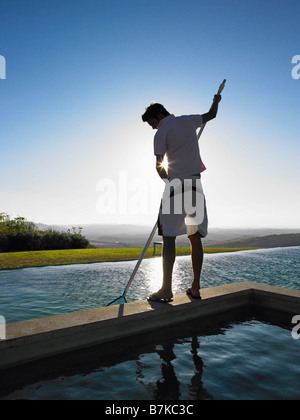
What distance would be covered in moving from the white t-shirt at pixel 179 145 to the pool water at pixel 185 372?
6.08ft

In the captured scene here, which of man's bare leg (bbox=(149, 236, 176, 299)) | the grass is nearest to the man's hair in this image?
man's bare leg (bbox=(149, 236, 176, 299))

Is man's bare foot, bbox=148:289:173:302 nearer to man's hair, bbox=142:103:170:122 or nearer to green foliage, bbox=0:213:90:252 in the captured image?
man's hair, bbox=142:103:170:122

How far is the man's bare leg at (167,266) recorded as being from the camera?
136 inches

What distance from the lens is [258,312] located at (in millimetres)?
3855

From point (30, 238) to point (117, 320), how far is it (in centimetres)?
1856

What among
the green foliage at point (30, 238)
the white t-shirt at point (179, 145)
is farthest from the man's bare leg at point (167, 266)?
the green foliage at point (30, 238)

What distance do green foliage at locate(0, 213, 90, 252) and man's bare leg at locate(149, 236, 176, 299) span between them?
17.8m

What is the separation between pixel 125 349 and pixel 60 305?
2.50m

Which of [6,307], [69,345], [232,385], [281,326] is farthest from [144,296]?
[232,385]

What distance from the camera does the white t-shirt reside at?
3.61 meters

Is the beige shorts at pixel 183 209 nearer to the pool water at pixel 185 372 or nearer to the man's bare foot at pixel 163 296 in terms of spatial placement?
the man's bare foot at pixel 163 296

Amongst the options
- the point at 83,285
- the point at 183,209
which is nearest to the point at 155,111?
the point at 183,209
